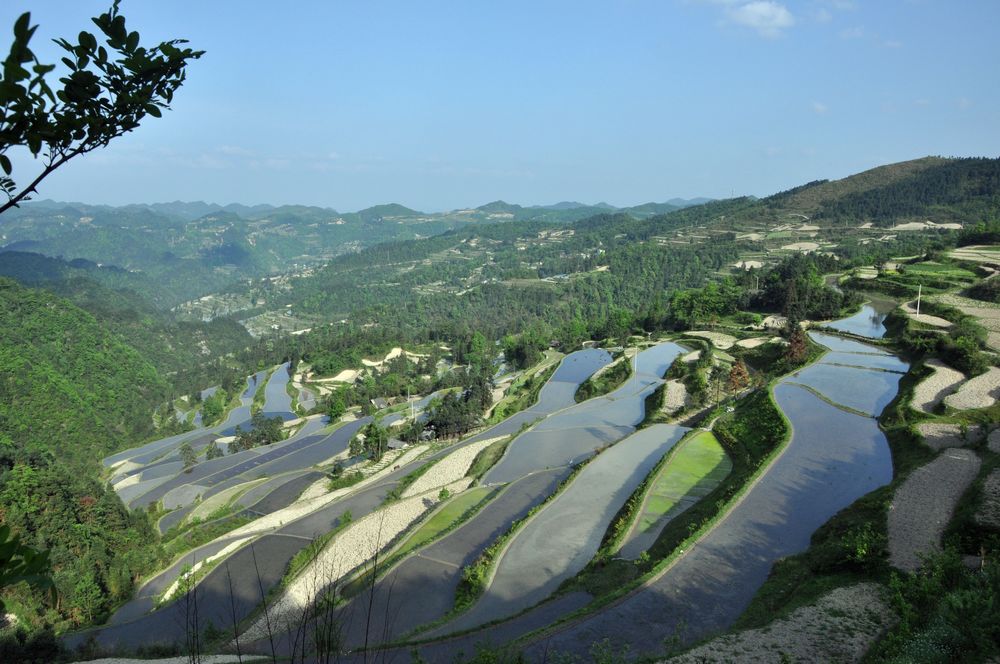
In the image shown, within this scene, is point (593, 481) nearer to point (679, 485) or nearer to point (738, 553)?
point (679, 485)

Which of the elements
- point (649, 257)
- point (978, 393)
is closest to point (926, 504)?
point (978, 393)

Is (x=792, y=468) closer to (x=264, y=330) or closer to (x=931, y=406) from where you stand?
(x=931, y=406)

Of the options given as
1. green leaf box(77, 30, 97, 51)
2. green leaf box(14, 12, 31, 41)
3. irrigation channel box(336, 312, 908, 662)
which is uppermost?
green leaf box(77, 30, 97, 51)

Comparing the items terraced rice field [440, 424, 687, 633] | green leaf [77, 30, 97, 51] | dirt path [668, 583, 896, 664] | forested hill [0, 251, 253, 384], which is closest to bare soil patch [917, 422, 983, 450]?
terraced rice field [440, 424, 687, 633]

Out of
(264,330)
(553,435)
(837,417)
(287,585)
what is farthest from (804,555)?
(264,330)

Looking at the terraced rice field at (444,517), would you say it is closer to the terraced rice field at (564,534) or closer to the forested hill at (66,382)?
the terraced rice field at (564,534)

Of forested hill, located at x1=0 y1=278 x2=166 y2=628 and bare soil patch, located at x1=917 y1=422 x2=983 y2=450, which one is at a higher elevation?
bare soil patch, located at x1=917 y1=422 x2=983 y2=450

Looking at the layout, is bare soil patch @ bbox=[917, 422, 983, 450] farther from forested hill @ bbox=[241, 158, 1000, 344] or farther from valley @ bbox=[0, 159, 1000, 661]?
forested hill @ bbox=[241, 158, 1000, 344]
